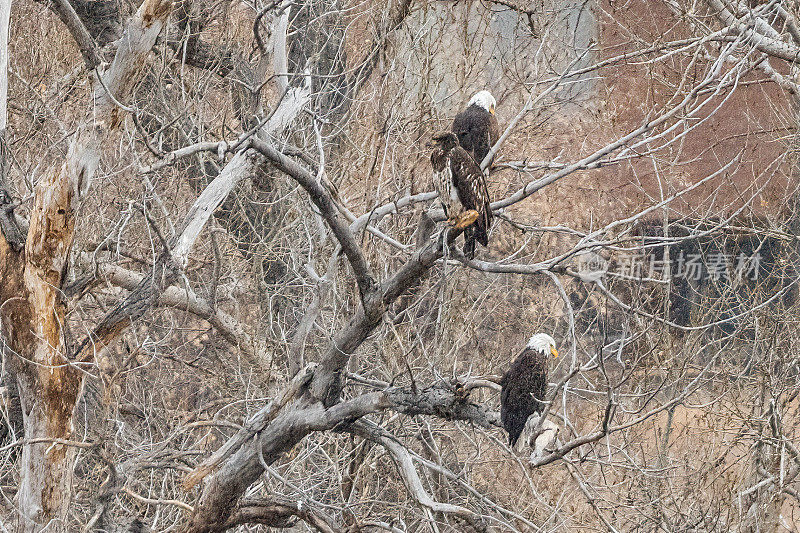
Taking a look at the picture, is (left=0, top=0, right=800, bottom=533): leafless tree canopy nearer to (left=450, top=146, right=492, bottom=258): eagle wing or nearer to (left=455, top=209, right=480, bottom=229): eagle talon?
(left=455, top=209, right=480, bottom=229): eagle talon

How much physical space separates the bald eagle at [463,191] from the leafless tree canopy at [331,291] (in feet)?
0.51

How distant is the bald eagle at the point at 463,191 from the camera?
4.34 metres

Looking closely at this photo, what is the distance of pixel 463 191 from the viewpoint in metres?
4.35

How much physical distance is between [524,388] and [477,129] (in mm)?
1869

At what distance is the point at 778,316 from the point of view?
25.4ft

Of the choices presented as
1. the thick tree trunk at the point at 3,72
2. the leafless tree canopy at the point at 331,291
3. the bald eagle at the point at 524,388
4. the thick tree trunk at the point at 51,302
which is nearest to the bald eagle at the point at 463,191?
the leafless tree canopy at the point at 331,291

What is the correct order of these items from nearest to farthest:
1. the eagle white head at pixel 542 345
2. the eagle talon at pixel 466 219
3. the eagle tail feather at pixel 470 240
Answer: the eagle talon at pixel 466 219, the eagle tail feather at pixel 470 240, the eagle white head at pixel 542 345

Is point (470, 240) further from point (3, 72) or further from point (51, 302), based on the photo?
point (3, 72)

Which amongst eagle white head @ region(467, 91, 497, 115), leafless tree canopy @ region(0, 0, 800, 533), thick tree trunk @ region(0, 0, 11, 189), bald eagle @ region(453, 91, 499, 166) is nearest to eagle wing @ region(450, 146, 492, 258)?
leafless tree canopy @ region(0, 0, 800, 533)

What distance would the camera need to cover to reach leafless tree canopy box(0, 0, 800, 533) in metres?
4.71

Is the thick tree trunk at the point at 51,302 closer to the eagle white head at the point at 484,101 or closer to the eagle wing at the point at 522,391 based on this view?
the eagle white head at the point at 484,101

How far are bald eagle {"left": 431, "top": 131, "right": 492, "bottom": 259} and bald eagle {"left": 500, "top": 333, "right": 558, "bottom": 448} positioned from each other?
94 centimetres

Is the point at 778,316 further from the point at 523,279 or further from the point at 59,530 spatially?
the point at 59,530

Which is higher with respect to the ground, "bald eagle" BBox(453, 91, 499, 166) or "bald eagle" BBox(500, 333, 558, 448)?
"bald eagle" BBox(453, 91, 499, 166)
